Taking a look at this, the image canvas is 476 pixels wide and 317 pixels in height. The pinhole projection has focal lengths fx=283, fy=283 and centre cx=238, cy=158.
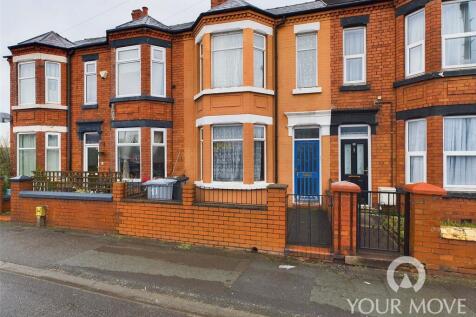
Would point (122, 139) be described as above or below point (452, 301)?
above

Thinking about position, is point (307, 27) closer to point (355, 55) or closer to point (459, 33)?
point (355, 55)

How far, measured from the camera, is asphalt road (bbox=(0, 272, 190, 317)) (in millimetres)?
3668

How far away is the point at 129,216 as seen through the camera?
22.2ft

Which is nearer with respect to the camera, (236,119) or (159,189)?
(159,189)

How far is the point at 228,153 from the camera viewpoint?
9.34m

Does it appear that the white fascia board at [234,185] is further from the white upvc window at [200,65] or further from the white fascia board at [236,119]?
the white upvc window at [200,65]

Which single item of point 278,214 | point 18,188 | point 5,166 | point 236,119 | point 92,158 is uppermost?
point 236,119

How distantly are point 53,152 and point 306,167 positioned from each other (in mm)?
10670

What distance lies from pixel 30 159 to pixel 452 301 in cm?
1447

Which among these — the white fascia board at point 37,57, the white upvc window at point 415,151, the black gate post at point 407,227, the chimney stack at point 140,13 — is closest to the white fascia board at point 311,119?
the white upvc window at point 415,151

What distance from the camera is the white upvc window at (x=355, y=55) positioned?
9219 millimetres

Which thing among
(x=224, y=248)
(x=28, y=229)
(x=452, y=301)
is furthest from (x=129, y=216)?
(x=452, y=301)

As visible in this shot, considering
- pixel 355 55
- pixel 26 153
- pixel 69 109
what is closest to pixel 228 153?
pixel 355 55

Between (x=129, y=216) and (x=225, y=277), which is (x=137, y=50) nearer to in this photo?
(x=129, y=216)
